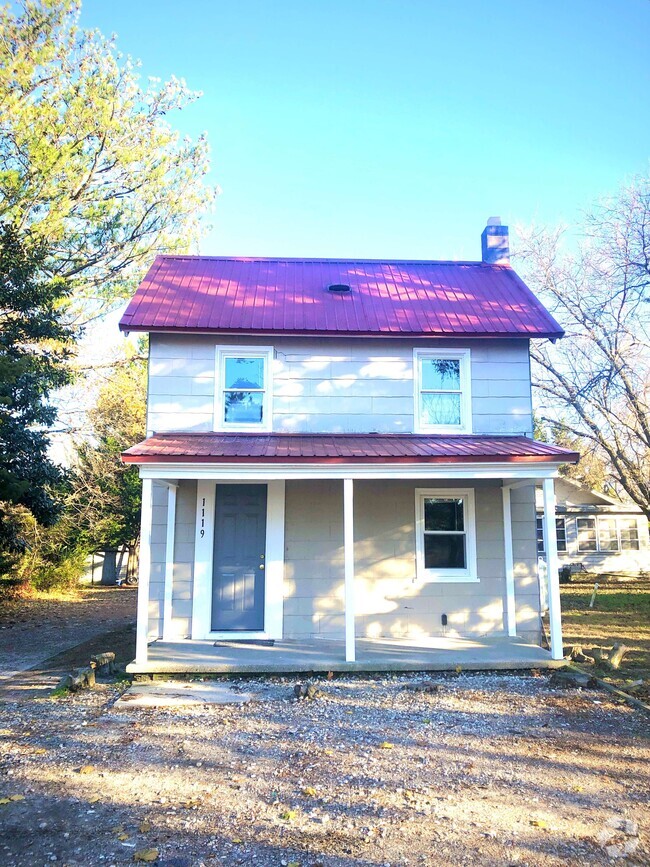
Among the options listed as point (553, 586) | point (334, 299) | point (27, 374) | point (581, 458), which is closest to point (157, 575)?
point (553, 586)

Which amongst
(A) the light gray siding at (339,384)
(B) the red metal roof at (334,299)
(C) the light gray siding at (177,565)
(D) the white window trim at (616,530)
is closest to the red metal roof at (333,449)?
(A) the light gray siding at (339,384)

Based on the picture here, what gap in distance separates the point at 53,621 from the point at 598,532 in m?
21.0

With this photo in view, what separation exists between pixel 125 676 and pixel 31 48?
14733 millimetres

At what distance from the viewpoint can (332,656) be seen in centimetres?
847

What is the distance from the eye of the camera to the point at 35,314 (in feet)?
45.1

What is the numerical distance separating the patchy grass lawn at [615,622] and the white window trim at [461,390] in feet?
13.4

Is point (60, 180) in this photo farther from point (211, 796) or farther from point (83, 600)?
point (211, 796)

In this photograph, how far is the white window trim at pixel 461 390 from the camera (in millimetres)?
10602

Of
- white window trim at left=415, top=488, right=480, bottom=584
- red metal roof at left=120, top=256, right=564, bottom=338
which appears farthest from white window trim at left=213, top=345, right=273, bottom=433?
white window trim at left=415, top=488, right=480, bottom=584

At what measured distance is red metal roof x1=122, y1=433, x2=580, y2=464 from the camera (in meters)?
8.34

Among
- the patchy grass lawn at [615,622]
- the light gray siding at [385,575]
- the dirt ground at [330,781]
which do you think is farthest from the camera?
the light gray siding at [385,575]

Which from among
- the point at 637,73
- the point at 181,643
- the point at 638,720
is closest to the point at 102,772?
the point at 181,643

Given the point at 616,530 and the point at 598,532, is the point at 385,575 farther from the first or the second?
the point at 616,530

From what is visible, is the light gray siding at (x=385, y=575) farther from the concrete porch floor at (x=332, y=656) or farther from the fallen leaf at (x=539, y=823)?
the fallen leaf at (x=539, y=823)
